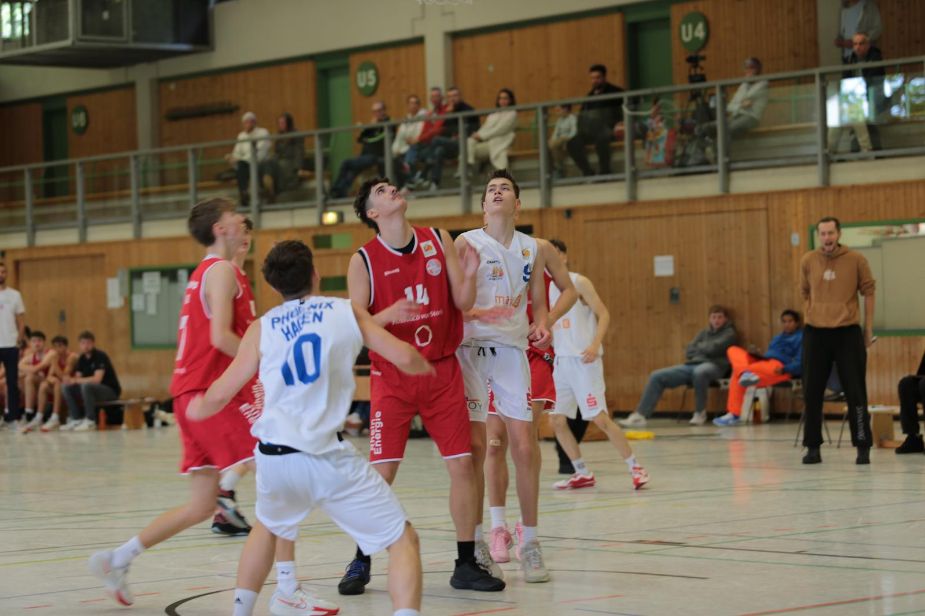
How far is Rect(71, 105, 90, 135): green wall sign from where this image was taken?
3052 cm

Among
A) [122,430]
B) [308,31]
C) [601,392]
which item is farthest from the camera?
[308,31]

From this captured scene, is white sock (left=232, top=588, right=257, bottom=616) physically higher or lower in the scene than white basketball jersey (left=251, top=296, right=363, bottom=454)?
lower

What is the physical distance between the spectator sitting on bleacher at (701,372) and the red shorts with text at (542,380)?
9.49 m

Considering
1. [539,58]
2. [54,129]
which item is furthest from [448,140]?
[54,129]

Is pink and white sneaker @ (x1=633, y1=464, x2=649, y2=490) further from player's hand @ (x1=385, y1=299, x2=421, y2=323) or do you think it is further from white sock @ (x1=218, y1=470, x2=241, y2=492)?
player's hand @ (x1=385, y1=299, x2=421, y2=323)

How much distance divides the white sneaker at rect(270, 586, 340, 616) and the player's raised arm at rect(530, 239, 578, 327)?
6.94 feet

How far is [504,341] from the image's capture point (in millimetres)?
7223

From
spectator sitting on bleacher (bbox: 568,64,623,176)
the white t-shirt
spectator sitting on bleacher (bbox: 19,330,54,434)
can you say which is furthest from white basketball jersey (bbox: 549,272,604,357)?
spectator sitting on bleacher (bbox: 19,330,54,434)

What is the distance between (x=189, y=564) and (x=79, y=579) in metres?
0.65

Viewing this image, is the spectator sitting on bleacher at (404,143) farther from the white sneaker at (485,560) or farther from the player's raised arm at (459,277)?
the white sneaker at (485,560)

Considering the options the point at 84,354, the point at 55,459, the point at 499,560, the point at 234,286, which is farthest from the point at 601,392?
the point at 84,354

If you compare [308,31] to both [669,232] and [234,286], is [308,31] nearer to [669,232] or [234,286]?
[669,232]

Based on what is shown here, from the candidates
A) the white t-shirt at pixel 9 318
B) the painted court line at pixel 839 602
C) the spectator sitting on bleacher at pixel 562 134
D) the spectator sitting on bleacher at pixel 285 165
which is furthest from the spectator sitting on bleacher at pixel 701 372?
the painted court line at pixel 839 602

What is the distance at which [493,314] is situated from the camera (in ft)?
23.4
